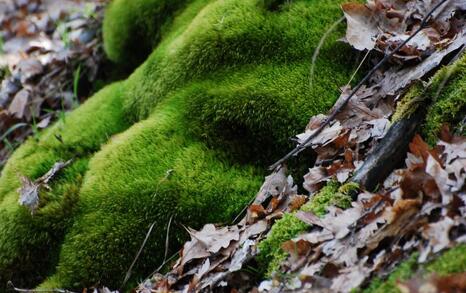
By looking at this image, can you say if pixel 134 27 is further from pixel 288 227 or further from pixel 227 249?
pixel 288 227

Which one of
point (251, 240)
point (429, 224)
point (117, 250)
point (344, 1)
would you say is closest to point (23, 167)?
point (117, 250)

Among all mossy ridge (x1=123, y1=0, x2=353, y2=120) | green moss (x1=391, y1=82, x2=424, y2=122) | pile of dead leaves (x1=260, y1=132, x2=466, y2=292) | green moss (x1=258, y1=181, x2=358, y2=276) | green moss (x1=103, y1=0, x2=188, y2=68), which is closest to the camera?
pile of dead leaves (x1=260, y1=132, x2=466, y2=292)

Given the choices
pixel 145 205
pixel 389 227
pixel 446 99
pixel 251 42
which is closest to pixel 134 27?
pixel 251 42

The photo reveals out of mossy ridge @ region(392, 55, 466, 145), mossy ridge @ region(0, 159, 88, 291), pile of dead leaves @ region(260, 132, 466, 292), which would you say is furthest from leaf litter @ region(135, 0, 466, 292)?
mossy ridge @ region(0, 159, 88, 291)

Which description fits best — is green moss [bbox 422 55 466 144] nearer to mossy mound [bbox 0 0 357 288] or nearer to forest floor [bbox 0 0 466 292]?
forest floor [bbox 0 0 466 292]

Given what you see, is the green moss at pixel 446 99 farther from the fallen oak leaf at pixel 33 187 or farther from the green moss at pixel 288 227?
the fallen oak leaf at pixel 33 187

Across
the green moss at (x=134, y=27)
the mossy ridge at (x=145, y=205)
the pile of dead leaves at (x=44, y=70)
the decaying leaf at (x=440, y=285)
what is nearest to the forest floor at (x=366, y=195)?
the decaying leaf at (x=440, y=285)

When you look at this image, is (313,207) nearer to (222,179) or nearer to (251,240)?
(251,240)
